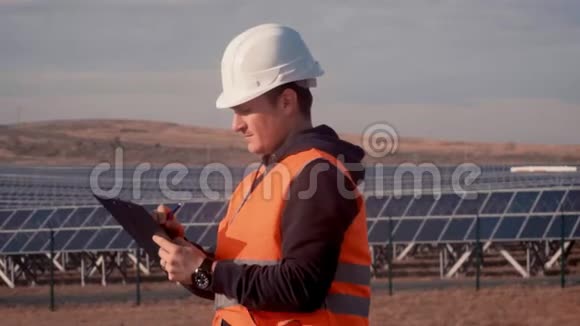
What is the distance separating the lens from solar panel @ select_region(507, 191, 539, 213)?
24.1m

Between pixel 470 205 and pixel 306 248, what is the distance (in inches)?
859

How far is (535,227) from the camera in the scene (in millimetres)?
23078

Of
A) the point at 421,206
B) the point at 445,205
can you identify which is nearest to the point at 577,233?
the point at 445,205

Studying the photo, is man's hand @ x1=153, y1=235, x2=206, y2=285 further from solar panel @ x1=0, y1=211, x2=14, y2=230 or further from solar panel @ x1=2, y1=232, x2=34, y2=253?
solar panel @ x1=0, y1=211, x2=14, y2=230

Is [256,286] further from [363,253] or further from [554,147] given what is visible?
[554,147]

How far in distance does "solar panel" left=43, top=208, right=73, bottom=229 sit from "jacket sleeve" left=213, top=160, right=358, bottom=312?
2156 cm

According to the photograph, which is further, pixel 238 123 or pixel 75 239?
pixel 75 239

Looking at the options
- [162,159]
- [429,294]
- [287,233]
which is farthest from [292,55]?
[162,159]

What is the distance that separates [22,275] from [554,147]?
70545mm

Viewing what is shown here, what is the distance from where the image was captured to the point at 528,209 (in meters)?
24.1

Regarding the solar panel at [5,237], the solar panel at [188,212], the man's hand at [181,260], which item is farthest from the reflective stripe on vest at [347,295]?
the solar panel at [5,237]

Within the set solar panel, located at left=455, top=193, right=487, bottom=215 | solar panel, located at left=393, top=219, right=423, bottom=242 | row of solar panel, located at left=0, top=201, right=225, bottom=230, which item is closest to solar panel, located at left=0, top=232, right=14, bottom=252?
row of solar panel, located at left=0, top=201, right=225, bottom=230

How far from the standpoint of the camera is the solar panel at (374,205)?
24667 mm

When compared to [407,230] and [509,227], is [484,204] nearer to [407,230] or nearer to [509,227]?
[509,227]
